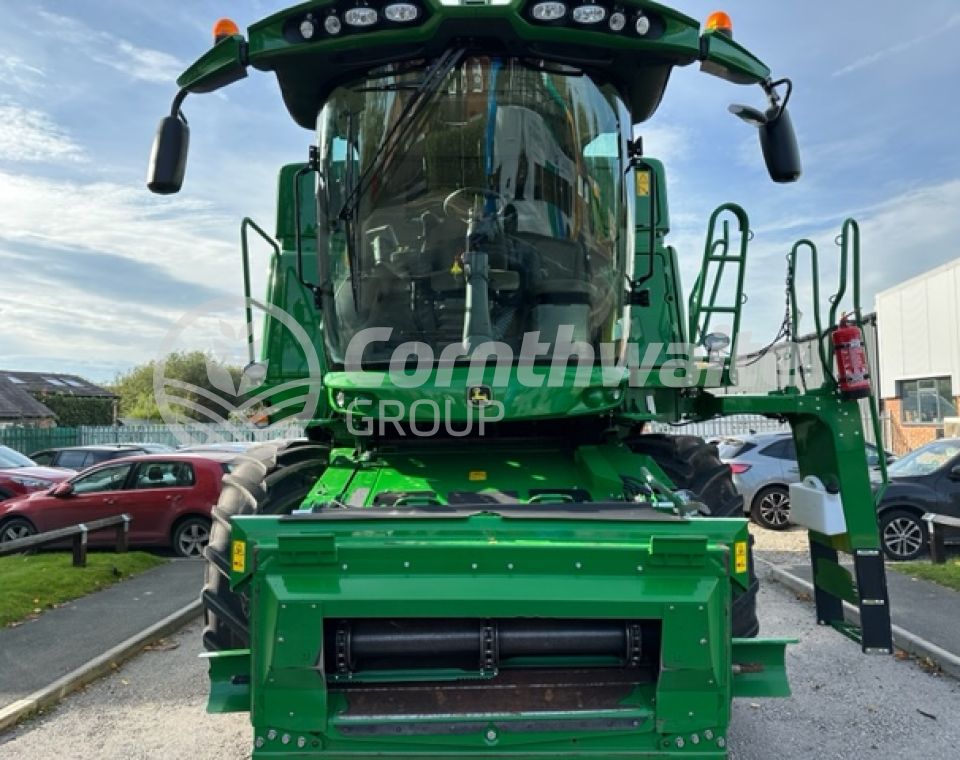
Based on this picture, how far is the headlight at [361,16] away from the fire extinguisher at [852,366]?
2.95 meters

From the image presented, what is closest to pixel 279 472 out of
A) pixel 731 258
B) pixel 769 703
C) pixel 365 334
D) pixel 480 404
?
pixel 365 334

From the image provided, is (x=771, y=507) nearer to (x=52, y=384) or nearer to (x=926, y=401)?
(x=926, y=401)

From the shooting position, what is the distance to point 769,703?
5.12 metres

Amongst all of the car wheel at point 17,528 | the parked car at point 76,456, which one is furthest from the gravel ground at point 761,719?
the parked car at point 76,456

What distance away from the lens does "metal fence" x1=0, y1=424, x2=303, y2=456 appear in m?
27.8

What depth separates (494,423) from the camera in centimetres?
434

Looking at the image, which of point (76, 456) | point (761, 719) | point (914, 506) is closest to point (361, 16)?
point (761, 719)

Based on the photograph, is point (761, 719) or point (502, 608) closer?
point (502, 608)

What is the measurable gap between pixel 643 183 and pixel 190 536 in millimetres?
8739

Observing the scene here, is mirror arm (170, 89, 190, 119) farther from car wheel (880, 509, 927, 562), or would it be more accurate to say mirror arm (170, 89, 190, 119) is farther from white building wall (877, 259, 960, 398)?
white building wall (877, 259, 960, 398)

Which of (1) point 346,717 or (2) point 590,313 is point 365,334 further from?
(1) point 346,717

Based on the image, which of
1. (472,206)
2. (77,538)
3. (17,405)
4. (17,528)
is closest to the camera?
(472,206)

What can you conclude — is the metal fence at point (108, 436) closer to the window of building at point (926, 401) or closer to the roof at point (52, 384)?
the roof at point (52, 384)

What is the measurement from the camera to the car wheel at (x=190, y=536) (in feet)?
36.2
